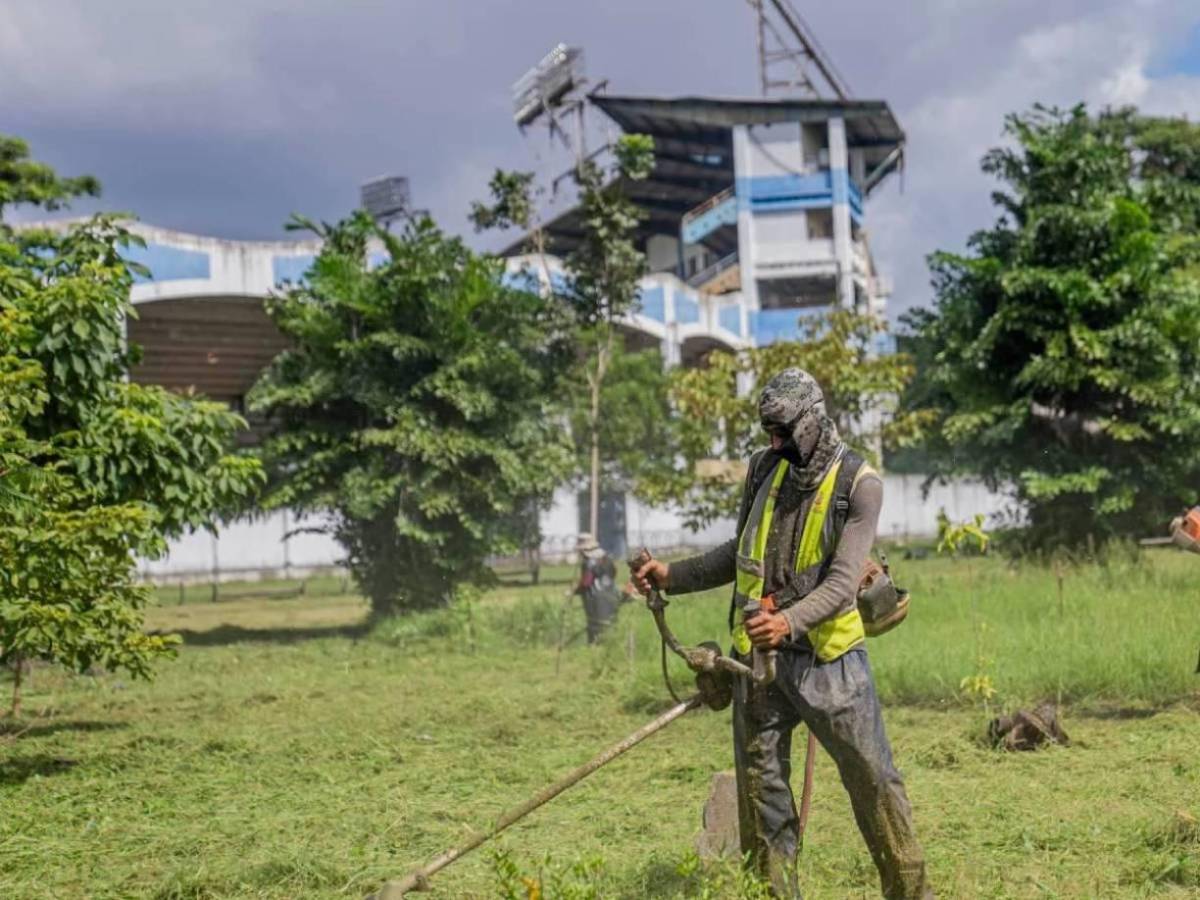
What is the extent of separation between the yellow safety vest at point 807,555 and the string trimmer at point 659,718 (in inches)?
5.3

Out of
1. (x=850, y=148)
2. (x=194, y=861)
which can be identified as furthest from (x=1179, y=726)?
(x=850, y=148)

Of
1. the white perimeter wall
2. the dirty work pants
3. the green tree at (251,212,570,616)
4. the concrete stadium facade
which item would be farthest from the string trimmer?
the white perimeter wall

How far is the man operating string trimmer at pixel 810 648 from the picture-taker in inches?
180

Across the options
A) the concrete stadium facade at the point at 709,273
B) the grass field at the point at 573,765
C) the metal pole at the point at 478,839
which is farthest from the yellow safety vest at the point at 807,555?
the concrete stadium facade at the point at 709,273

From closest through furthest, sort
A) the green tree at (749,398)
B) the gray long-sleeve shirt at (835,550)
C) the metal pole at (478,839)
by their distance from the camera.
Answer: the metal pole at (478,839) < the gray long-sleeve shirt at (835,550) < the green tree at (749,398)

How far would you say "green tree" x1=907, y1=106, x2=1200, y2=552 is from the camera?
18.3 meters

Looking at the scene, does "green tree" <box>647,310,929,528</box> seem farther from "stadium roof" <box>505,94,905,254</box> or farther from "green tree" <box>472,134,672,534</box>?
"stadium roof" <box>505,94,905,254</box>

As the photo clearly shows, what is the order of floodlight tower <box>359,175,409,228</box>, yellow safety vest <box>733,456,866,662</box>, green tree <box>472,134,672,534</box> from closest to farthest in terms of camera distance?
yellow safety vest <box>733,456,866,662</box>, green tree <box>472,134,672,534</box>, floodlight tower <box>359,175,409,228</box>

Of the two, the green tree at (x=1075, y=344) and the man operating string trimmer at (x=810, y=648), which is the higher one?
the green tree at (x=1075, y=344)

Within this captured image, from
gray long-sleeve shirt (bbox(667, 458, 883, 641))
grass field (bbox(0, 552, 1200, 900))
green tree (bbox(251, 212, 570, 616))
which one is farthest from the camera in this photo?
green tree (bbox(251, 212, 570, 616))

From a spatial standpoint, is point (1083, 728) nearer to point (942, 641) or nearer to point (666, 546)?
point (942, 641)

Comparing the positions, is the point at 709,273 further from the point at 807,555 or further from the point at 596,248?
the point at 807,555

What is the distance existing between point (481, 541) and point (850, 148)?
38032 millimetres

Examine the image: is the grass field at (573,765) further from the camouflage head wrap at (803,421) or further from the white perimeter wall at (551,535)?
the white perimeter wall at (551,535)
